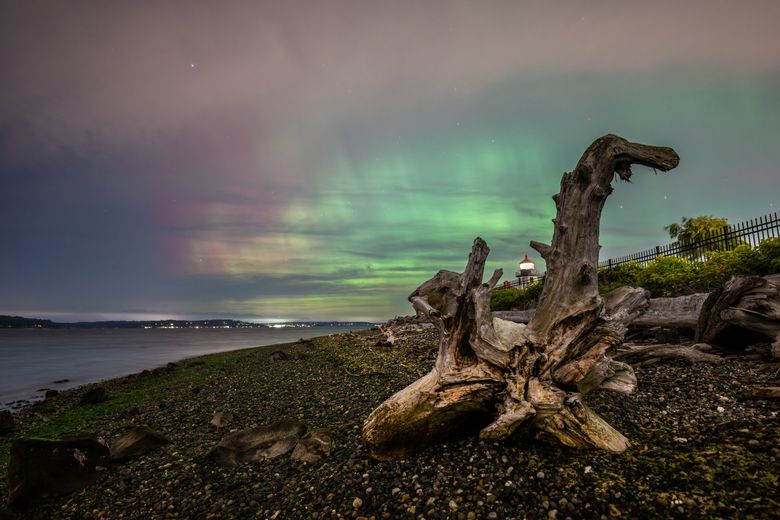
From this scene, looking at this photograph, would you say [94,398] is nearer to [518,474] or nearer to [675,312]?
[518,474]

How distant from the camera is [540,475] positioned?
3967 millimetres

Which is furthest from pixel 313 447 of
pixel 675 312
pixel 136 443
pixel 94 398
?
pixel 94 398

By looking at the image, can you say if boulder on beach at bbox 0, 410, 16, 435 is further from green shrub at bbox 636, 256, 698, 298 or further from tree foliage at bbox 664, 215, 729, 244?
tree foliage at bbox 664, 215, 729, 244

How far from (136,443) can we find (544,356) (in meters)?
7.03

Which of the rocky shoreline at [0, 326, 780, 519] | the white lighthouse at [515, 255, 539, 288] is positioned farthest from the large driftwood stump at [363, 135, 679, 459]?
the white lighthouse at [515, 255, 539, 288]

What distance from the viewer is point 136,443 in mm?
6770

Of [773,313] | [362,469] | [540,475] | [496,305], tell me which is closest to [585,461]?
[540,475]

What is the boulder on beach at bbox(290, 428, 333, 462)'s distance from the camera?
5359 mm

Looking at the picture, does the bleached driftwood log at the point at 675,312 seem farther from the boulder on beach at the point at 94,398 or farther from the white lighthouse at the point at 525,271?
the white lighthouse at the point at 525,271

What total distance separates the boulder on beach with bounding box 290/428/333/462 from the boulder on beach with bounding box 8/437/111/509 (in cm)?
331

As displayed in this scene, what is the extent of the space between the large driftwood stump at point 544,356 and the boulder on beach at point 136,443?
444cm

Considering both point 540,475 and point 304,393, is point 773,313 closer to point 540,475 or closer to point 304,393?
point 540,475

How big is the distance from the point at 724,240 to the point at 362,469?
2301cm

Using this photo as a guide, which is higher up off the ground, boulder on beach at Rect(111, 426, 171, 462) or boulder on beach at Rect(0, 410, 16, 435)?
boulder on beach at Rect(111, 426, 171, 462)
